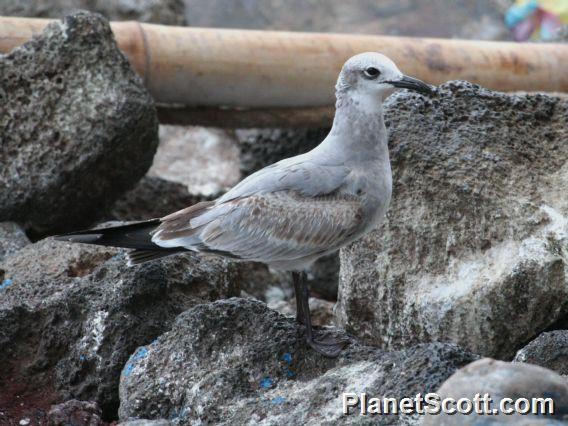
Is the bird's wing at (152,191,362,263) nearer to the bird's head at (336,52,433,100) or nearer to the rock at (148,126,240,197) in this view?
the bird's head at (336,52,433,100)

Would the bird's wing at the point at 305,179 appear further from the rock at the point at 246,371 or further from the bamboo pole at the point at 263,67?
the bamboo pole at the point at 263,67

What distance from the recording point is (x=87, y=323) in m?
5.29

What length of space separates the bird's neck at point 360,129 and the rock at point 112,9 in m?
5.87

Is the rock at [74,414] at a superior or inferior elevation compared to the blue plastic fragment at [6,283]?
inferior

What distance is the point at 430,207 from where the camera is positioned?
5.35 metres

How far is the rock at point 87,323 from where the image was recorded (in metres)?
5.22

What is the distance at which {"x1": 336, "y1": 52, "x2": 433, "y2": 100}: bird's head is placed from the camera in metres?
5.06

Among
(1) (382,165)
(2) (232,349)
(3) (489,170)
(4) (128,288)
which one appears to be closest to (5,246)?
(4) (128,288)

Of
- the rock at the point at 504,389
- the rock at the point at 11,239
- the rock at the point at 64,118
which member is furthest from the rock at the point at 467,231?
the rock at the point at 11,239

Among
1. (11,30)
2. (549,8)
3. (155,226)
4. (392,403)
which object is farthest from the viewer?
(549,8)

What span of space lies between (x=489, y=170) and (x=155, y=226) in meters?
1.78

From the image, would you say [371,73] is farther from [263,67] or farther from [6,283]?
[263,67]

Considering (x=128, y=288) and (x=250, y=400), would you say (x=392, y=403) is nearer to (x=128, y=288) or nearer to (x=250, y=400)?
(x=250, y=400)

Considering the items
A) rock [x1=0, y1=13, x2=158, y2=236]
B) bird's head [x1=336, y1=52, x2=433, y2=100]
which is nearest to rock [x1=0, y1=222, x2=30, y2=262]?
rock [x1=0, y1=13, x2=158, y2=236]
